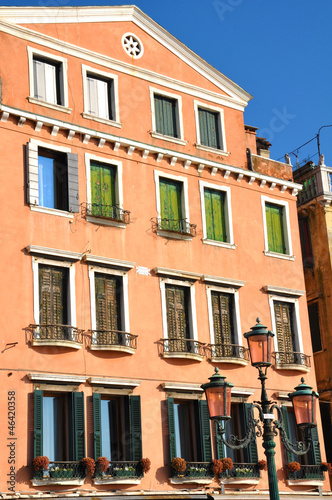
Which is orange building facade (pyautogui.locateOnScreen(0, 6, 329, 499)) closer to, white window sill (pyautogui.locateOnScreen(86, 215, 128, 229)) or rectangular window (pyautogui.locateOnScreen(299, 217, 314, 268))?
white window sill (pyautogui.locateOnScreen(86, 215, 128, 229))

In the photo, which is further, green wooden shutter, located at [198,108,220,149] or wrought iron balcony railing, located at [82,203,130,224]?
green wooden shutter, located at [198,108,220,149]

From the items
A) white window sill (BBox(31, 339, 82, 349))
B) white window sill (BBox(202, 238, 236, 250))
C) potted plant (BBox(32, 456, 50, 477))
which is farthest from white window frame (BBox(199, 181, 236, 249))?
potted plant (BBox(32, 456, 50, 477))

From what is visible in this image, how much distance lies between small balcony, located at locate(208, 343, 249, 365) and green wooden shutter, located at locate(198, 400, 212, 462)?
159 cm

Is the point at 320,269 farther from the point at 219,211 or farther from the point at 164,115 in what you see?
the point at 164,115

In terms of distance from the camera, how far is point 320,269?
3447 centimetres

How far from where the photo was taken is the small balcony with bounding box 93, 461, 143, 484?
80.0ft

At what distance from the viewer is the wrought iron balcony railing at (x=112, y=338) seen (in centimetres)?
2562

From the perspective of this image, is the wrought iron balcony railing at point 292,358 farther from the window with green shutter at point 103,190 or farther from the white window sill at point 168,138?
the white window sill at point 168,138

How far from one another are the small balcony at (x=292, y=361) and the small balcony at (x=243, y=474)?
3.63m

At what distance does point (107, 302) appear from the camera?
26.5 metres

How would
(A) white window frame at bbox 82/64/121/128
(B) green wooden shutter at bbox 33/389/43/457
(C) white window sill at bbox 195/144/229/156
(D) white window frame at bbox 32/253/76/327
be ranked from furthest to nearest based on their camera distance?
(C) white window sill at bbox 195/144/229/156 < (A) white window frame at bbox 82/64/121/128 < (D) white window frame at bbox 32/253/76/327 < (B) green wooden shutter at bbox 33/389/43/457

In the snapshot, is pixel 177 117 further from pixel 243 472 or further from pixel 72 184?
pixel 243 472

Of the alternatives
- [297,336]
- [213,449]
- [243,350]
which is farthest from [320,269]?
[213,449]

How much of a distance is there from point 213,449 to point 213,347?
318 cm
